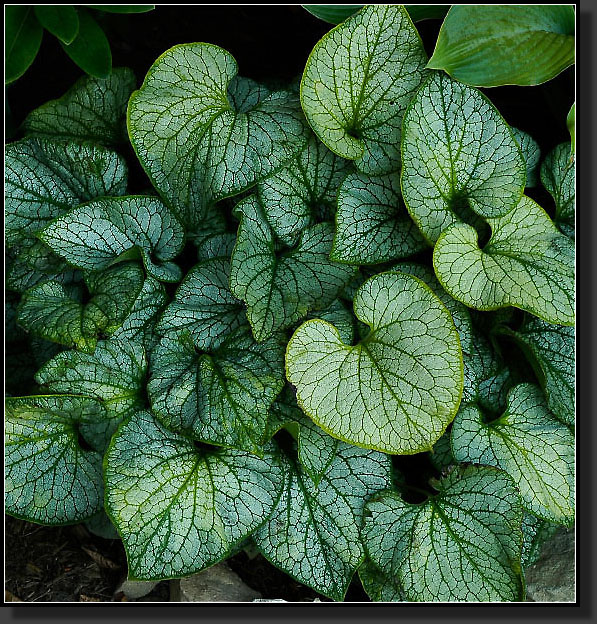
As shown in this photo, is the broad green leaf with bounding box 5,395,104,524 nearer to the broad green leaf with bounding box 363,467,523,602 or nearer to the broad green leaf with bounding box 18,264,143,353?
the broad green leaf with bounding box 18,264,143,353

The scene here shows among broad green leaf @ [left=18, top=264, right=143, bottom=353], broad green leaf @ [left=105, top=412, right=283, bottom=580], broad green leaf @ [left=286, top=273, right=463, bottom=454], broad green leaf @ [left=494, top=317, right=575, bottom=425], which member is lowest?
broad green leaf @ [left=105, top=412, right=283, bottom=580]

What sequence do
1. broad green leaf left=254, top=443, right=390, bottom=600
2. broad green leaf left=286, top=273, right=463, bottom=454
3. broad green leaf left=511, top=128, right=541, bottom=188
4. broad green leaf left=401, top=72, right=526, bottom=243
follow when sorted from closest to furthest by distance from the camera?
broad green leaf left=286, top=273, right=463, bottom=454 < broad green leaf left=401, top=72, right=526, bottom=243 < broad green leaf left=254, top=443, right=390, bottom=600 < broad green leaf left=511, top=128, right=541, bottom=188

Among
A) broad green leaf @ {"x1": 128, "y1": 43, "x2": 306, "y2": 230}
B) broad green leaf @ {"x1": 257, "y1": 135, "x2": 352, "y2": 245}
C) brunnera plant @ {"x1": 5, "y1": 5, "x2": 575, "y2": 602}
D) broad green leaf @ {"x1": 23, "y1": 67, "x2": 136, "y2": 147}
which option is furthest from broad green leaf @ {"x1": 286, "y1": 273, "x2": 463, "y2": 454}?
broad green leaf @ {"x1": 23, "y1": 67, "x2": 136, "y2": 147}

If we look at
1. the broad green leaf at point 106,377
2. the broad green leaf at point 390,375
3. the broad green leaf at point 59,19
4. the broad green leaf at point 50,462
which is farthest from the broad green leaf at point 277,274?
the broad green leaf at point 59,19

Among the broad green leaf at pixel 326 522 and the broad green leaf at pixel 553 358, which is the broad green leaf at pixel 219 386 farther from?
the broad green leaf at pixel 553 358

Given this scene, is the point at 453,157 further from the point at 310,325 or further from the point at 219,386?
the point at 219,386

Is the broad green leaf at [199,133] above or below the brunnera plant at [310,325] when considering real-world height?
above
